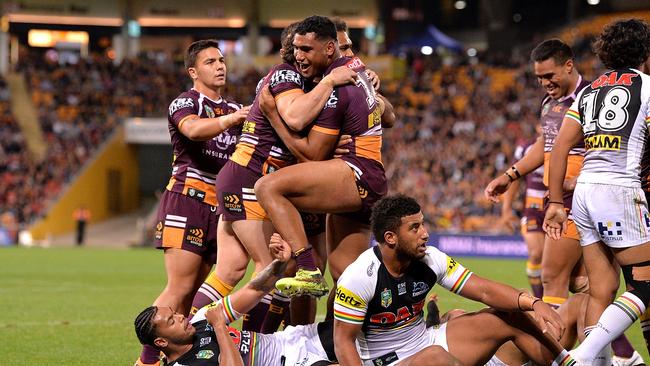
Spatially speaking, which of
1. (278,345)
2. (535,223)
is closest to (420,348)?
(278,345)

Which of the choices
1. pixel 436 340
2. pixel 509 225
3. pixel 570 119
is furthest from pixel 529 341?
pixel 509 225

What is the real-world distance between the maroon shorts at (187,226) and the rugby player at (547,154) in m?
2.42

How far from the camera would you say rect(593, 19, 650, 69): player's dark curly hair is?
21.6 feet

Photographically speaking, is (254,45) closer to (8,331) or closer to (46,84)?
(46,84)

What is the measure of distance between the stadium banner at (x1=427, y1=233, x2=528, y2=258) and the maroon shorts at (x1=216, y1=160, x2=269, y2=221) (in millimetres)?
Result: 18545

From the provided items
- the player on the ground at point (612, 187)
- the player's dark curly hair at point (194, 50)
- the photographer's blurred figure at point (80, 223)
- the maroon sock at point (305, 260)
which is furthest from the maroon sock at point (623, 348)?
the photographer's blurred figure at point (80, 223)

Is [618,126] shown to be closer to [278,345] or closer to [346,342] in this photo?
[346,342]

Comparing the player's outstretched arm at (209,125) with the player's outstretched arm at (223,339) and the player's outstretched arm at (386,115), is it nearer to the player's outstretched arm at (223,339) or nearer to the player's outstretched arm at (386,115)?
the player's outstretched arm at (386,115)

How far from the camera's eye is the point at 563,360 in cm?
633

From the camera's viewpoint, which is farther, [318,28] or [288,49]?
[288,49]

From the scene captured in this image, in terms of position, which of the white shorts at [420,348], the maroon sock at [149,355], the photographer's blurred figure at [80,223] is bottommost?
the photographer's blurred figure at [80,223]

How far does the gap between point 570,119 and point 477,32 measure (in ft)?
140

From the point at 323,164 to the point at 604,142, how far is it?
196 cm

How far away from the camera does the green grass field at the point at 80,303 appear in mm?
8977
